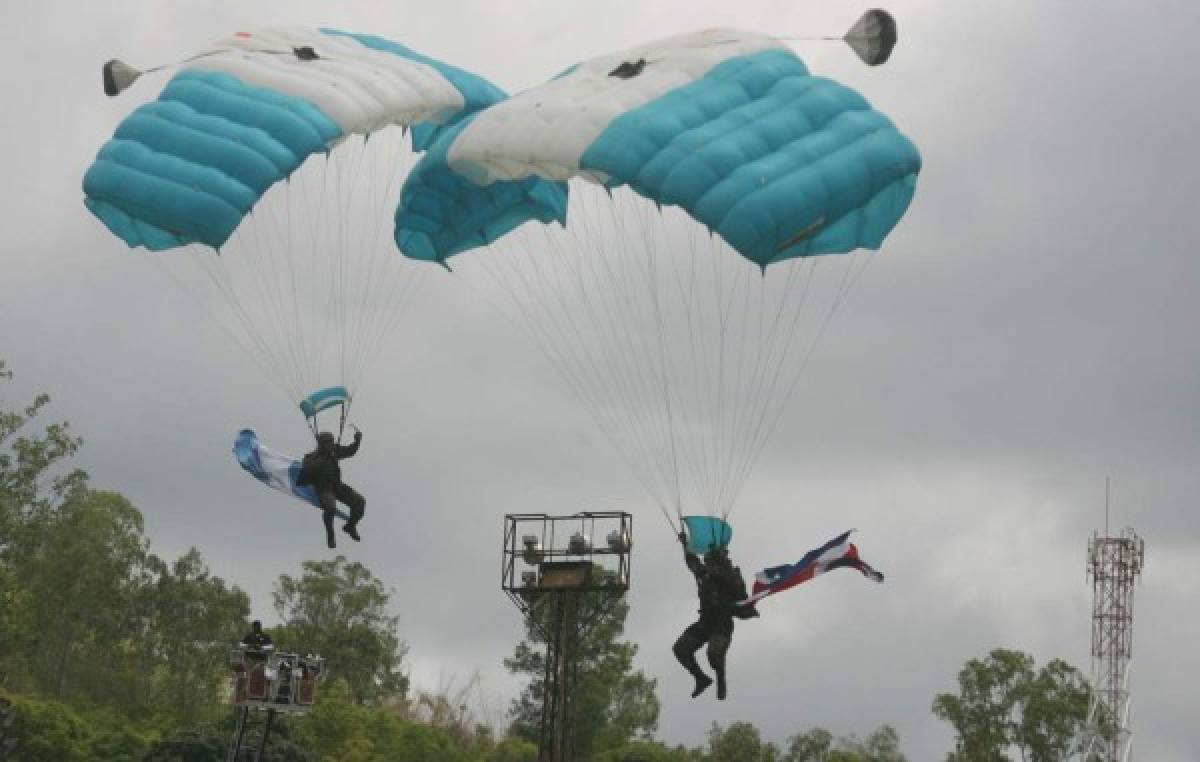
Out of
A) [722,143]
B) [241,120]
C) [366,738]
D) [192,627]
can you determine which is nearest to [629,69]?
[722,143]

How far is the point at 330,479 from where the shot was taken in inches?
1180

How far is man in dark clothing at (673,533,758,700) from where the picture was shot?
90.6 feet

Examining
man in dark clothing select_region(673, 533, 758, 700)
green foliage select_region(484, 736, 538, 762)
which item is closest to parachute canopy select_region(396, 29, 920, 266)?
man in dark clothing select_region(673, 533, 758, 700)

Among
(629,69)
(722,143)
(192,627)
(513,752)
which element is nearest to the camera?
(722,143)

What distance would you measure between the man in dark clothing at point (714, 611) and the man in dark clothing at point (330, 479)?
4675mm

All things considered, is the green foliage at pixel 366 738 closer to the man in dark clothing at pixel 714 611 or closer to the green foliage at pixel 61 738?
the green foliage at pixel 61 738

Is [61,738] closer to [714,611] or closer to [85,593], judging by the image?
[85,593]

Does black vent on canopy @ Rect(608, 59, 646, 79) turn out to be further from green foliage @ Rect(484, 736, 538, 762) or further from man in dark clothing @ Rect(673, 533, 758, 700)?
green foliage @ Rect(484, 736, 538, 762)

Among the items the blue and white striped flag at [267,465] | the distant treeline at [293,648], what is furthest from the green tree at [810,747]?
the blue and white striped flag at [267,465]

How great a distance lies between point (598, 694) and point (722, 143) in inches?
1523

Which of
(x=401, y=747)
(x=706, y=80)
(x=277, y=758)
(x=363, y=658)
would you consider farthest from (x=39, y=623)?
(x=706, y=80)

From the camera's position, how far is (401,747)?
53.8 metres

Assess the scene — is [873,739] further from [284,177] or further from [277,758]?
[284,177]

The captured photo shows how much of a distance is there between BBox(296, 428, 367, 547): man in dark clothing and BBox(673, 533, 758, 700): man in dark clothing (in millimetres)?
4675
